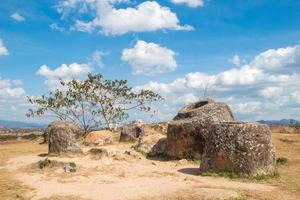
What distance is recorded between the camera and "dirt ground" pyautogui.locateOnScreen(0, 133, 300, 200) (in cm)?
1322

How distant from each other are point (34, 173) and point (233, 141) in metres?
8.01

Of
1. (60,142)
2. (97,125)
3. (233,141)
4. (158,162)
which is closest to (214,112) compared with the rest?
(158,162)

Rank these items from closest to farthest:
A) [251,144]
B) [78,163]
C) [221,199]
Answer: [221,199]
[251,144]
[78,163]

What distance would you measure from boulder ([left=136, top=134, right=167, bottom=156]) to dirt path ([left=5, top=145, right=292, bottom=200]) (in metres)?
2.11

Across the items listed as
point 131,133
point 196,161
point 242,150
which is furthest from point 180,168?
point 131,133

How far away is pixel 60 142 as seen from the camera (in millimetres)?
23500

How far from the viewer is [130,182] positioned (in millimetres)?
15438

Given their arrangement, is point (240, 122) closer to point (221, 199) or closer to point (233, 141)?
point (233, 141)

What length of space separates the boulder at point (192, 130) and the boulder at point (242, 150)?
4.01 metres

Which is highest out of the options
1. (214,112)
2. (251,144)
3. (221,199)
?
(214,112)

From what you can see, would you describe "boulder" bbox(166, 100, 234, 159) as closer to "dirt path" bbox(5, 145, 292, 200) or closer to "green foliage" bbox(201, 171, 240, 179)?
"dirt path" bbox(5, 145, 292, 200)

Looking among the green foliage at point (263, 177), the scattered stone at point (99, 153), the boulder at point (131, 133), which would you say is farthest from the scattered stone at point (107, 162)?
the boulder at point (131, 133)

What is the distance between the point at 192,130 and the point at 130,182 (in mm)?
6346

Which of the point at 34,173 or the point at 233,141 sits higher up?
the point at 233,141
